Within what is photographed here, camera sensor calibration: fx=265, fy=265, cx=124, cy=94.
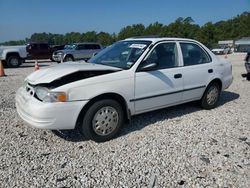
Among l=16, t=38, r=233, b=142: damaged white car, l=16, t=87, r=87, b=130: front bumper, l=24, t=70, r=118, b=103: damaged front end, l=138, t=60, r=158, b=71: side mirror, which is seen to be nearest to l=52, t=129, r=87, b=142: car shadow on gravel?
l=16, t=38, r=233, b=142: damaged white car

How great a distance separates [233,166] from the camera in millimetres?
3572

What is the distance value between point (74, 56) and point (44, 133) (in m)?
17.0

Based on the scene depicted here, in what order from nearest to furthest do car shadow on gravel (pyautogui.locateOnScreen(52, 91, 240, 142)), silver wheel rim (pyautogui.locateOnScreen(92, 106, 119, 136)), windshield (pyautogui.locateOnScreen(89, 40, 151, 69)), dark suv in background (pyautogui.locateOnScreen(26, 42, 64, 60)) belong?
1. silver wheel rim (pyautogui.locateOnScreen(92, 106, 119, 136))
2. car shadow on gravel (pyautogui.locateOnScreen(52, 91, 240, 142))
3. windshield (pyautogui.locateOnScreen(89, 40, 151, 69))
4. dark suv in background (pyautogui.locateOnScreen(26, 42, 64, 60))

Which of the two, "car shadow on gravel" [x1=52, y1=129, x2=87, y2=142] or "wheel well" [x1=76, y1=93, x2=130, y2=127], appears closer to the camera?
"wheel well" [x1=76, y1=93, x2=130, y2=127]

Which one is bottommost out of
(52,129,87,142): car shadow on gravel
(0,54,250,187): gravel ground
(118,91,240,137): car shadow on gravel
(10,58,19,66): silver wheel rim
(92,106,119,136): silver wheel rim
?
(0,54,250,187): gravel ground

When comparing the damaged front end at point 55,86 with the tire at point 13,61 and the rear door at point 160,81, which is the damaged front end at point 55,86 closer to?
the rear door at point 160,81

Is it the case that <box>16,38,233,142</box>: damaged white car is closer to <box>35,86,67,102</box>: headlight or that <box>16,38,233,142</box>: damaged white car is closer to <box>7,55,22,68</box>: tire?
<box>35,86,67,102</box>: headlight

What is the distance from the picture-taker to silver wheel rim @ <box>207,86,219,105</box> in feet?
19.9

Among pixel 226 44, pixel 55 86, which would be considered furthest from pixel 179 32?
pixel 55 86

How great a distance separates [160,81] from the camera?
4.84m

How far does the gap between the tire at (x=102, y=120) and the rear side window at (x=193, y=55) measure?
1963mm

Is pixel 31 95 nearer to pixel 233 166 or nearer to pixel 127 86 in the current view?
pixel 127 86

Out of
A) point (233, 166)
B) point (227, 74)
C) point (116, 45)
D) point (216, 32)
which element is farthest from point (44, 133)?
point (216, 32)

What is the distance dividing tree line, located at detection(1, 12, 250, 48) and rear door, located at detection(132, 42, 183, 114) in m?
55.2
